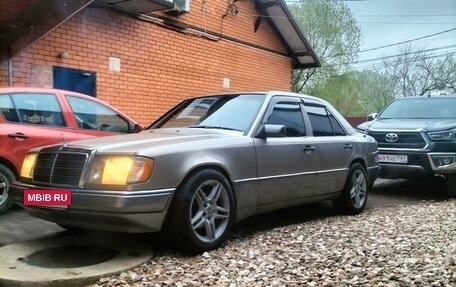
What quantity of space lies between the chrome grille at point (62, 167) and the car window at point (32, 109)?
1683 mm

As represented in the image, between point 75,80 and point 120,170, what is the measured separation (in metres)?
4.79

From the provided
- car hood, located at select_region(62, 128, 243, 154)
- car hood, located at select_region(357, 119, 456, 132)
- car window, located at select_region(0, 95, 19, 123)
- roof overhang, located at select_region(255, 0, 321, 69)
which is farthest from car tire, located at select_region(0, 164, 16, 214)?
roof overhang, located at select_region(255, 0, 321, 69)

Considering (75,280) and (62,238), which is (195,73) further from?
(75,280)

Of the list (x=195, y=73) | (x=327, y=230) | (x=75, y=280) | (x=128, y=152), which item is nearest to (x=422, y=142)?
(x=327, y=230)

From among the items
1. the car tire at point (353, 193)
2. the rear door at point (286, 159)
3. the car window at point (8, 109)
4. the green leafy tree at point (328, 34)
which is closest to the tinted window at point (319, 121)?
the rear door at point (286, 159)

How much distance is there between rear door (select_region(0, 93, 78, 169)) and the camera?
18.5 ft

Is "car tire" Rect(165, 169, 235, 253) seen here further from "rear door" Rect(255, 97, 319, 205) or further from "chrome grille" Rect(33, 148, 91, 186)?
"chrome grille" Rect(33, 148, 91, 186)

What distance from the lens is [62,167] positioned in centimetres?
413

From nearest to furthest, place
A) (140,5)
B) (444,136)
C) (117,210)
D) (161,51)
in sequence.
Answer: (117,210), (444,136), (140,5), (161,51)

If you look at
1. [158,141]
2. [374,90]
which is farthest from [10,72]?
[374,90]

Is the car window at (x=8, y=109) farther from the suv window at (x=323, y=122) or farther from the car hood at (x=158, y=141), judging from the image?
the suv window at (x=323, y=122)

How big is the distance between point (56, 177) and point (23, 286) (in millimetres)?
1022

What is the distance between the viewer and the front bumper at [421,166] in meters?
7.81

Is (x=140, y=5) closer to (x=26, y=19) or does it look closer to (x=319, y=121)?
(x=26, y=19)
